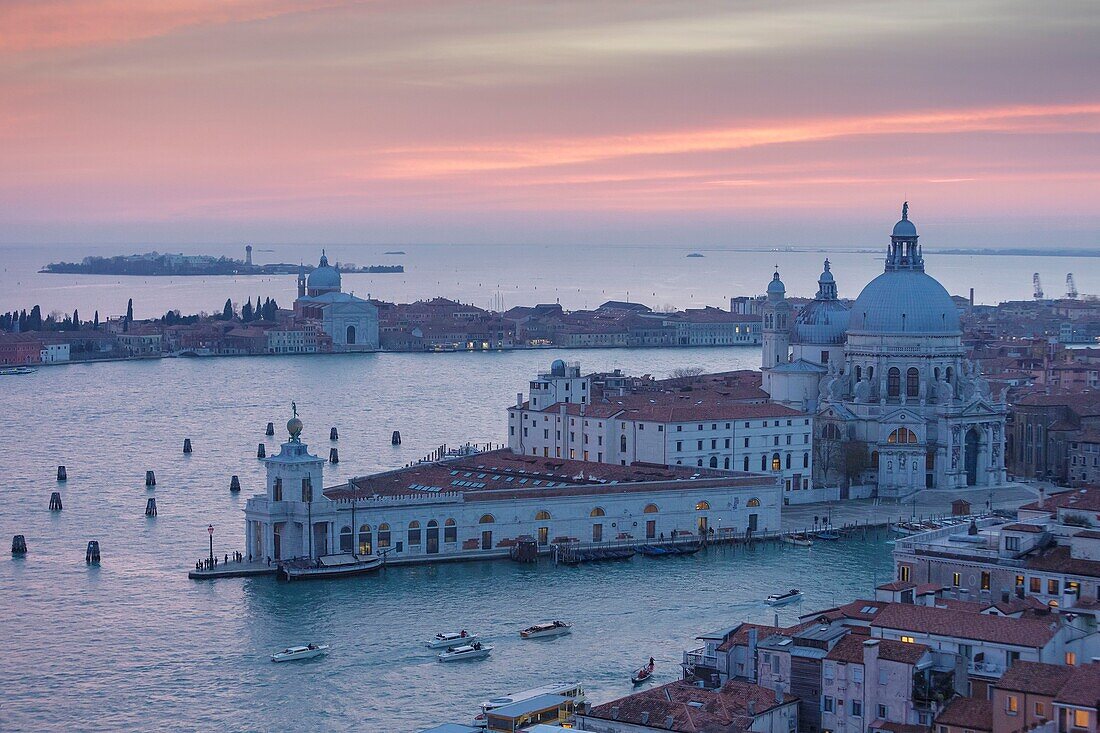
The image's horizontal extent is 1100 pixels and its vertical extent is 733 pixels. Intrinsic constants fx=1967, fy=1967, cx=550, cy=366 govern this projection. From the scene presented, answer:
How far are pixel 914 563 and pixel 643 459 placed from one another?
1763 cm

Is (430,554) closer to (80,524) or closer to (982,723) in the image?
(80,524)

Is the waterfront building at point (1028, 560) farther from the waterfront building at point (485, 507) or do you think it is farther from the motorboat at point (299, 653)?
the waterfront building at point (485, 507)

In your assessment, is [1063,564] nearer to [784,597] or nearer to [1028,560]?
[1028,560]

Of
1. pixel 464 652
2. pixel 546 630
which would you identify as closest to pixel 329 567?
pixel 546 630

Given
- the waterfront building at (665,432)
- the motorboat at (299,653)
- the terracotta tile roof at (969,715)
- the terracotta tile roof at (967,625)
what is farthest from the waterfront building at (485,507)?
the terracotta tile roof at (969,715)

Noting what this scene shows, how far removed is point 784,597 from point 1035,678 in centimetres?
1170

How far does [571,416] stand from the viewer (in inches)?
1645

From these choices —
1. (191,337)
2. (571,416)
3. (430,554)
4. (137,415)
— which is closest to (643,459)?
(571,416)

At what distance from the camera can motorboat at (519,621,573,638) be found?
25944mm

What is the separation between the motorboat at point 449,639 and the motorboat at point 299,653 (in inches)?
54.6

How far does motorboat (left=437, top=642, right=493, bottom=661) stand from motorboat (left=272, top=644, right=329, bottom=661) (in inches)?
63.1

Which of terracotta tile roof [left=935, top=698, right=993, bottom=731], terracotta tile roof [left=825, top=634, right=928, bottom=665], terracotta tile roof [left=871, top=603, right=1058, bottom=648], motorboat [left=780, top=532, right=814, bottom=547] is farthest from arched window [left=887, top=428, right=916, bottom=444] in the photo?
terracotta tile roof [left=935, top=698, right=993, bottom=731]

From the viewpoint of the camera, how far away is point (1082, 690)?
16.1 meters

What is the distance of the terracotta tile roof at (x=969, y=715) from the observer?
1672 cm
